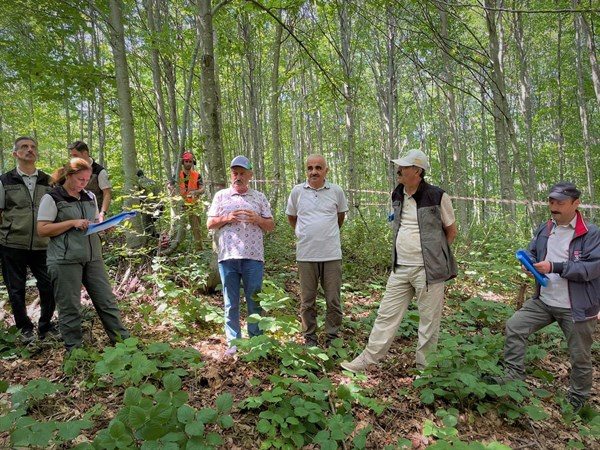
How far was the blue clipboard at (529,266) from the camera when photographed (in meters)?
3.00

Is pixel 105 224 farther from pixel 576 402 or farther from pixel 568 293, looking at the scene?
pixel 576 402

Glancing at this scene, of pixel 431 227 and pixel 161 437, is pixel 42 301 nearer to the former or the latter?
pixel 161 437

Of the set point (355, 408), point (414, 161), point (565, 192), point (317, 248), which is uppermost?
point (414, 161)

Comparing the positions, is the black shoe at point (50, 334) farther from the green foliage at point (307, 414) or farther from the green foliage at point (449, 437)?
the green foliage at point (449, 437)

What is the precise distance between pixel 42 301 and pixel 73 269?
3.37 ft

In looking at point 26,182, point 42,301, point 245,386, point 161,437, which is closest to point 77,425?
point 161,437

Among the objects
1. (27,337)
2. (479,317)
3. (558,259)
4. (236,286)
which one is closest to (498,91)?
(479,317)

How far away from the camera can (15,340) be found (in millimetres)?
3576

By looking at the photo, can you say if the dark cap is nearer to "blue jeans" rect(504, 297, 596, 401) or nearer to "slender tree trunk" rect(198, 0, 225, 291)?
"blue jeans" rect(504, 297, 596, 401)

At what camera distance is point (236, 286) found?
3484 mm

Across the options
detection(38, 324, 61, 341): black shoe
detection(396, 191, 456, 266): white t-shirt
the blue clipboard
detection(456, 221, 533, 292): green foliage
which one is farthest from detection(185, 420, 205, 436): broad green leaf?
detection(456, 221, 533, 292): green foliage

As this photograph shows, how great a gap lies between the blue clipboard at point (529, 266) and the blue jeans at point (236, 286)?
227 centimetres

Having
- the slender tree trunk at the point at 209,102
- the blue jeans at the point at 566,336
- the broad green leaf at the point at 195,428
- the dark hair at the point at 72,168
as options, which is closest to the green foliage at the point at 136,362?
the broad green leaf at the point at 195,428

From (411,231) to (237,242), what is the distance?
1.59m
